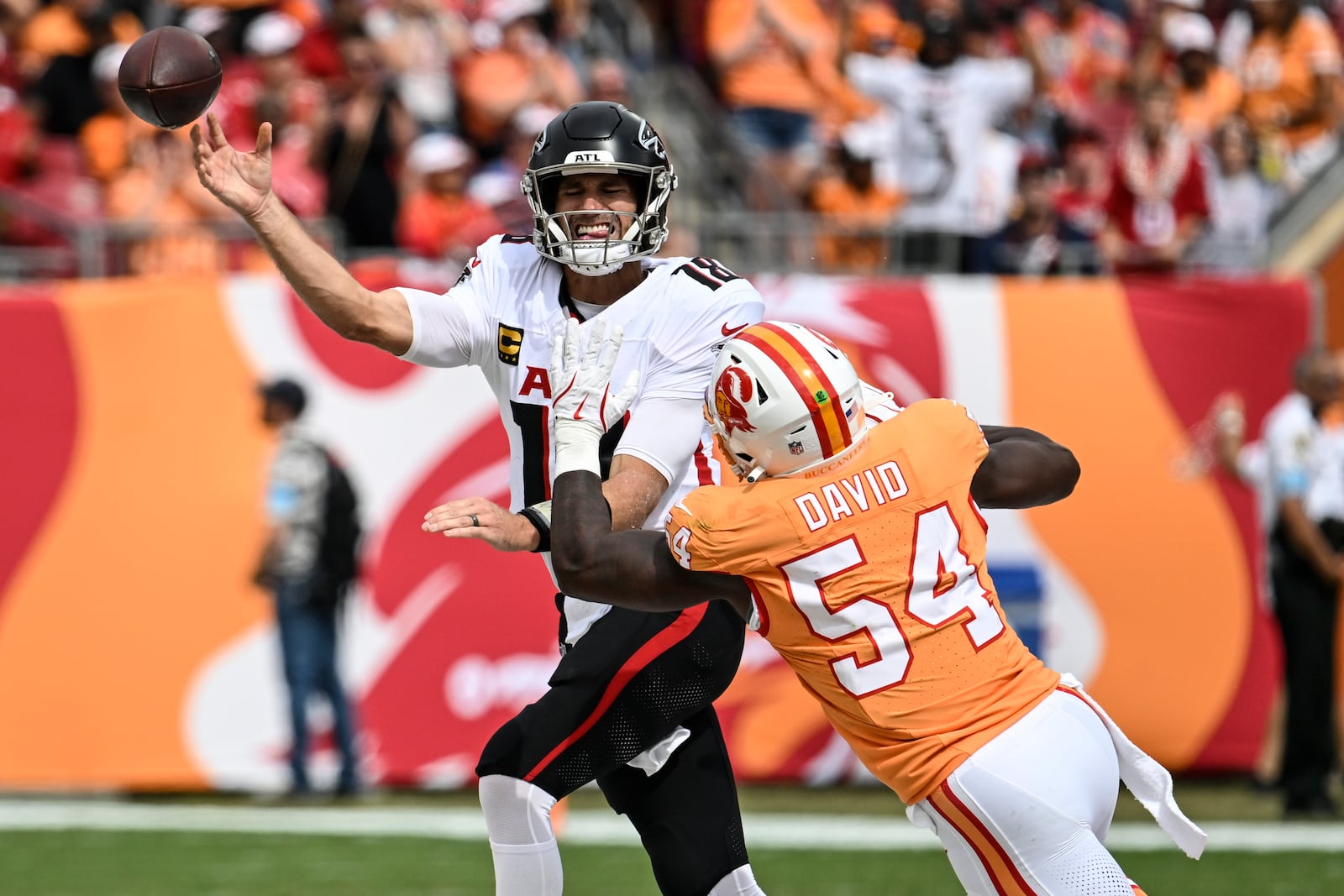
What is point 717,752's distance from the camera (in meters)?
4.18

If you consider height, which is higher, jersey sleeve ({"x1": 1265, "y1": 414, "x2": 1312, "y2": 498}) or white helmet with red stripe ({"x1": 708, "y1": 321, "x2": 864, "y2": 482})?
white helmet with red stripe ({"x1": 708, "y1": 321, "x2": 864, "y2": 482})

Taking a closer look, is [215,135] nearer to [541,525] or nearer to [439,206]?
[541,525]

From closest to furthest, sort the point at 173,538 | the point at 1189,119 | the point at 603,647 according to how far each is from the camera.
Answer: the point at 603,647, the point at 173,538, the point at 1189,119

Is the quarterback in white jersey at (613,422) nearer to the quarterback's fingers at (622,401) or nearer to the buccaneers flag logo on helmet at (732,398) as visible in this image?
the quarterback's fingers at (622,401)

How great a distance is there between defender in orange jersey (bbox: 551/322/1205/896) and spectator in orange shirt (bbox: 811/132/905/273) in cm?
583

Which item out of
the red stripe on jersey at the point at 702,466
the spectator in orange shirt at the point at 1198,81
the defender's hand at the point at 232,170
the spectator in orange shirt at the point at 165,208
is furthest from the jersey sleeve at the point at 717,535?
the spectator in orange shirt at the point at 1198,81

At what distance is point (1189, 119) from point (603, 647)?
8.10m

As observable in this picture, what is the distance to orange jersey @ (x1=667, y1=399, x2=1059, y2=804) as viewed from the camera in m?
3.39

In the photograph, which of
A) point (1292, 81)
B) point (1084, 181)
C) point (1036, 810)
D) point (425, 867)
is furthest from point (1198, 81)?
point (1036, 810)

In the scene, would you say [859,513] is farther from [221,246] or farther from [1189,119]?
[1189,119]

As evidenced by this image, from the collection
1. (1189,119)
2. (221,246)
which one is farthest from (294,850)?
(1189,119)

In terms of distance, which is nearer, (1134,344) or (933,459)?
(933,459)

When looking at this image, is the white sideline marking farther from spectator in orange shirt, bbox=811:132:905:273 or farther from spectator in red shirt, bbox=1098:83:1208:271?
spectator in red shirt, bbox=1098:83:1208:271

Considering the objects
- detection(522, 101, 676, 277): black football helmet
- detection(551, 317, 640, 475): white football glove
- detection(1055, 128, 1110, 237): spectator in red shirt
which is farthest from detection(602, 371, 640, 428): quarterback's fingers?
detection(1055, 128, 1110, 237): spectator in red shirt
